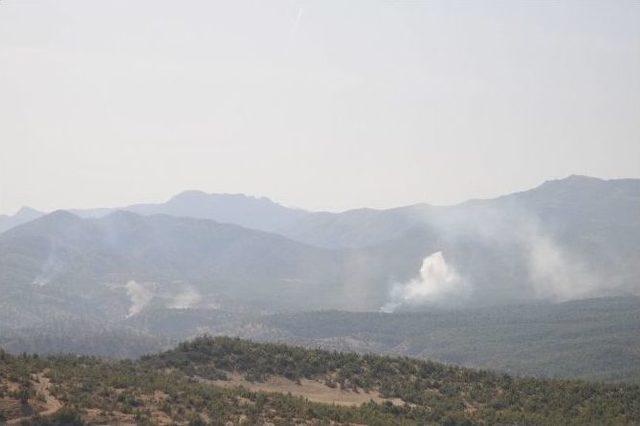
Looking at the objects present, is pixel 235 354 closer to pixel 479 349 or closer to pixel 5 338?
pixel 479 349

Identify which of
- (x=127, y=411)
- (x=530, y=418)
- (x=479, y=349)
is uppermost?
(x=127, y=411)

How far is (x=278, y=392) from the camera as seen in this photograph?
4631 cm

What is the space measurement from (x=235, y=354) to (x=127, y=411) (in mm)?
24647

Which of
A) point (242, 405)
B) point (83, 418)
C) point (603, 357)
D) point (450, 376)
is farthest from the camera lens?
point (603, 357)

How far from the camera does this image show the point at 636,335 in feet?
535

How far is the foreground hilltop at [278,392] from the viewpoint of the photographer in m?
34.3

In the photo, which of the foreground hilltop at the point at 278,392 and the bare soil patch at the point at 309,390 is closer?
the foreground hilltop at the point at 278,392

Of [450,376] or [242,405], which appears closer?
[242,405]

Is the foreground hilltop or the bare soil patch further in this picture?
the bare soil patch

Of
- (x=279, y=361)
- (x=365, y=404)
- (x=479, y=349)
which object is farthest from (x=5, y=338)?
(x=365, y=404)

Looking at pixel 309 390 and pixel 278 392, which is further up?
pixel 278 392

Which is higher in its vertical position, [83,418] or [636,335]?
[83,418]

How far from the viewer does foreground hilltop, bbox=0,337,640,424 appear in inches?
1351

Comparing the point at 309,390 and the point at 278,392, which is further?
the point at 309,390
